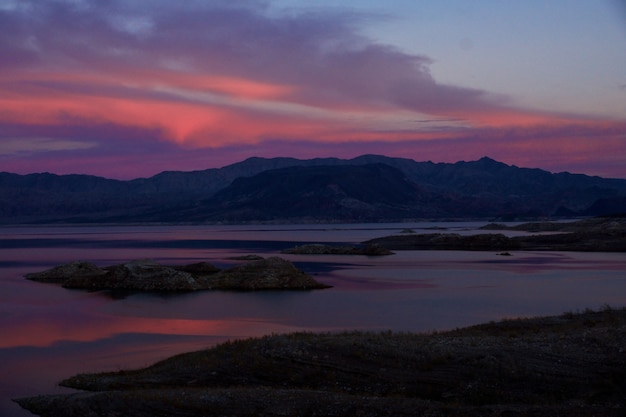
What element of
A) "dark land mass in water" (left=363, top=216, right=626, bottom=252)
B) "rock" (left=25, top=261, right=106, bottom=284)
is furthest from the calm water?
"dark land mass in water" (left=363, top=216, right=626, bottom=252)

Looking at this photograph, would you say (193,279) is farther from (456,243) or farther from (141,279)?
(456,243)

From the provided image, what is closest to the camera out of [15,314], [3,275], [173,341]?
[173,341]

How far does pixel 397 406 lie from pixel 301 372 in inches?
159

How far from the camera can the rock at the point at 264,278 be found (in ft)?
168

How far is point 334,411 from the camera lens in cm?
1684

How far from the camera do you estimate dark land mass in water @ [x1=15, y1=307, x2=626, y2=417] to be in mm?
17203

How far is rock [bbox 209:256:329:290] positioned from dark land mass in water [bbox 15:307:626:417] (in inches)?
1090

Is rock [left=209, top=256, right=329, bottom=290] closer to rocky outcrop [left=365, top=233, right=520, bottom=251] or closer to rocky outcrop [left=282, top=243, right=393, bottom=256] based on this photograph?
rocky outcrop [left=282, top=243, right=393, bottom=256]

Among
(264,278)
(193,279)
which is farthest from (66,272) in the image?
(264,278)

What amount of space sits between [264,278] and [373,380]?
32751 millimetres

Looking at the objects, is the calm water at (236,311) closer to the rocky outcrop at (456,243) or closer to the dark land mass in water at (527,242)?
the dark land mass in water at (527,242)

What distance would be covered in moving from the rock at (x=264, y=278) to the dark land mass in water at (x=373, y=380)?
2768 cm

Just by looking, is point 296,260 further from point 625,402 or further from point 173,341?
point 625,402

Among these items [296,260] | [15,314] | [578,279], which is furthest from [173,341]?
[296,260]
